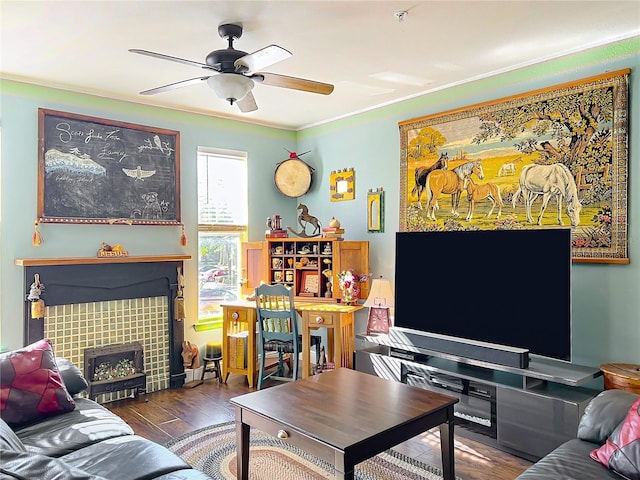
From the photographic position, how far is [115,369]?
3867 millimetres

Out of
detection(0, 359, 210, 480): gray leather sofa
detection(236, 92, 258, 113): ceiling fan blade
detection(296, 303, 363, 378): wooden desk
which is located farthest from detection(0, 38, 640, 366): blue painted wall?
detection(0, 359, 210, 480): gray leather sofa

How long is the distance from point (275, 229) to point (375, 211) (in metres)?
1.08

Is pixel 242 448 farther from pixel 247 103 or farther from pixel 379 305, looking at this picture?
pixel 247 103

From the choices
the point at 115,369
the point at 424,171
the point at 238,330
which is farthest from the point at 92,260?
the point at 424,171

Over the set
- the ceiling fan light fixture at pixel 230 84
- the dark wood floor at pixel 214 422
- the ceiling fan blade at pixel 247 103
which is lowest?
the dark wood floor at pixel 214 422

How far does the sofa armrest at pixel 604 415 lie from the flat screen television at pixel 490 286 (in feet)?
2.17

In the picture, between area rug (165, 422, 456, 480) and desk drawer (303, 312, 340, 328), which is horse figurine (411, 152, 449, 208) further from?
area rug (165, 422, 456, 480)

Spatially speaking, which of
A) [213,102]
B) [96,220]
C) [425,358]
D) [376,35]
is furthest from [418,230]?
[96,220]

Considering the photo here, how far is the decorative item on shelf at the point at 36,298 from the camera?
3.52 m

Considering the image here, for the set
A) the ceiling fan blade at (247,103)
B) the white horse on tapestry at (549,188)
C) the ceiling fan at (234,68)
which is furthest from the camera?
the white horse on tapestry at (549,188)

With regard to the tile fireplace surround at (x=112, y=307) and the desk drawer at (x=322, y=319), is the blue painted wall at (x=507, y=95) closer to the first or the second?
the desk drawer at (x=322, y=319)

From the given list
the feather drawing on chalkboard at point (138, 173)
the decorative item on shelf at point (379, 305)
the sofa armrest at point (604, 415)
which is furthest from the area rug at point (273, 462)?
the feather drawing on chalkboard at point (138, 173)

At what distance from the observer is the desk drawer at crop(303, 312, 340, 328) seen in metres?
4.02

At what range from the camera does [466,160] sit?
372 cm
